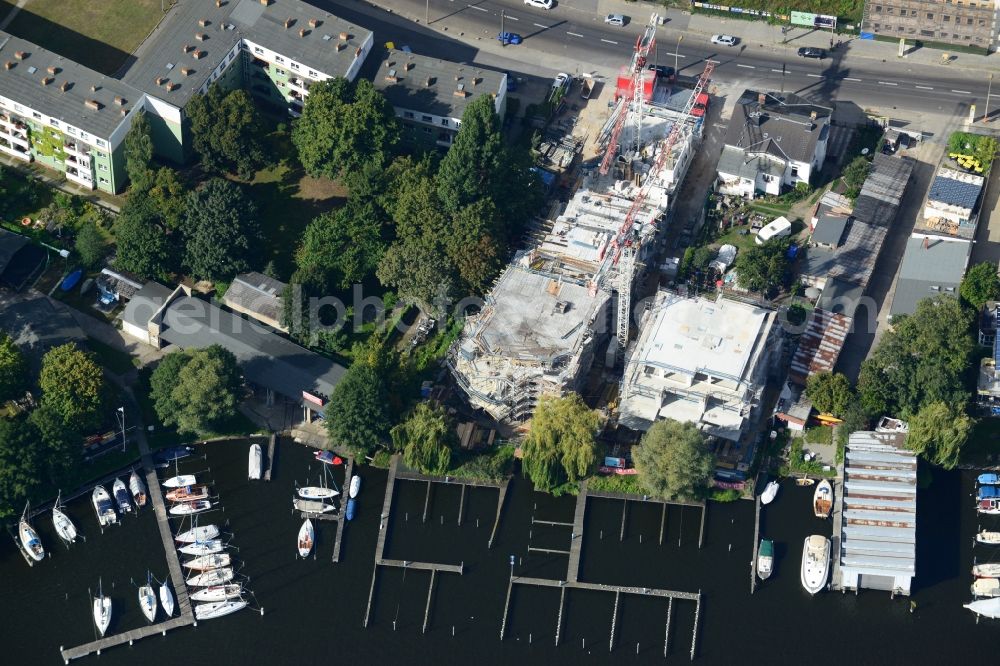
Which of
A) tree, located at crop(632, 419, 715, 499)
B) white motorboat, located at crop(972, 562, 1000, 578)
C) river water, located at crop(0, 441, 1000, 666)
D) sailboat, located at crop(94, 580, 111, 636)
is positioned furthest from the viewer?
tree, located at crop(632, 419, 715, 499)

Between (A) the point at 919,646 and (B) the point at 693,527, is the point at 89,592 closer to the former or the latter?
(B) the point at 693,527

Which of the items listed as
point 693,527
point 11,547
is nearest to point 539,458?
point 693,527

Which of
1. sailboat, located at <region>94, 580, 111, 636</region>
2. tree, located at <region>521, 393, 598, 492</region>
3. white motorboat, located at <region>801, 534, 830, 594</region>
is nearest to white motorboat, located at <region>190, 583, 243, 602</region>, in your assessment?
sailboat, located at <region>94, 580, 111, 636</region>

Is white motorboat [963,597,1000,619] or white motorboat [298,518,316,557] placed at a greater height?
white motorboat [963,597,1000,619]

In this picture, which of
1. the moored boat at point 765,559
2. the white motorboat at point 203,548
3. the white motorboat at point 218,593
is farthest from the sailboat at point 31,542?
the moored boat at point 765,559

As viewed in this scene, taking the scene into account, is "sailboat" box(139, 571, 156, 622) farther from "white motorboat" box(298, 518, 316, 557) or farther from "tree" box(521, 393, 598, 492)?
"tree" box(521, 393, 598, 492)

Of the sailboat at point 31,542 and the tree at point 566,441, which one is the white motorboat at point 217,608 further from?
the tree at point 566,441
